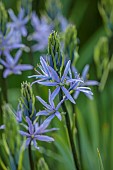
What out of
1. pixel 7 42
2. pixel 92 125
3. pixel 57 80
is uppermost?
pixel 7 42

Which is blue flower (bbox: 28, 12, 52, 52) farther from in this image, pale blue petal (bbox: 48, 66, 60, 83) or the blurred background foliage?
pale blue petal (bbox: 48, 66, 60, 83)

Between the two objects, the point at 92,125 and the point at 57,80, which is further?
the point at 92,125

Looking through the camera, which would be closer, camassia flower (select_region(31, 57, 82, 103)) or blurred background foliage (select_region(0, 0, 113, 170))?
camassia flower (select_region(31, 57, 82, 103))

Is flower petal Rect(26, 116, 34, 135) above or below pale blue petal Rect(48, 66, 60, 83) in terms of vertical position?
below

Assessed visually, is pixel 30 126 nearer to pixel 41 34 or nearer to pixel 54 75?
pixel 54 75

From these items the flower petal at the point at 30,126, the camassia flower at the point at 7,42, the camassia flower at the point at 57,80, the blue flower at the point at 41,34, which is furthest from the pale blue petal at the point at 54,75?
the blue flower at the point at 41,34

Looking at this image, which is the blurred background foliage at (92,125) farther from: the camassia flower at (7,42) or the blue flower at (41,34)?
the camassia flower at (7,42)

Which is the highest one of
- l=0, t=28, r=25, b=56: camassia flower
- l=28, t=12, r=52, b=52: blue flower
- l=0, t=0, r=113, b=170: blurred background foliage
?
l=28, t=12, r=52, b=52: blue flower

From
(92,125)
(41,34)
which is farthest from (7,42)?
(92,125)

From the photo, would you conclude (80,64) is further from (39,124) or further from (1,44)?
(39,124)

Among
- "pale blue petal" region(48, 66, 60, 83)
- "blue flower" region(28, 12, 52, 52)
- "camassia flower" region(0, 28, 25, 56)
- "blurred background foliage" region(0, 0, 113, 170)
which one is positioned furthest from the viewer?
"blue flower" region(28, 12, 52, 52)

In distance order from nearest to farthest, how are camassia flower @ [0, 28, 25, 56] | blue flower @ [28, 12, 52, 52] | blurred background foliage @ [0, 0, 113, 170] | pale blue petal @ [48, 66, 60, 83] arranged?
pale blue petal @ [48, 66, 60, 83] < camassia flower @ [0, 28, 25, 56] < blurred background foliage @ [0, 0, 113, 170] < blue flower @ [28, 12, 52, 52]

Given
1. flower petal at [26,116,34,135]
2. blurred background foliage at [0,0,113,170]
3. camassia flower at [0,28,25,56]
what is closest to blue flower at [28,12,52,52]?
blurred background foliage at [0,0,113,170]

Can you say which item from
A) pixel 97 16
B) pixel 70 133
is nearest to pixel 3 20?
pixel 70 133
